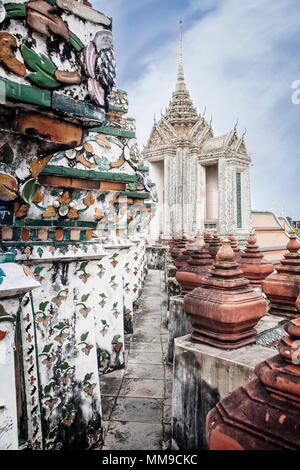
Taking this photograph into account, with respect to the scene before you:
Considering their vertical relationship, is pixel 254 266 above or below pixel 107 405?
above

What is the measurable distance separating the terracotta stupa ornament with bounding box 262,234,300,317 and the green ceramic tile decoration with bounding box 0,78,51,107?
258cm

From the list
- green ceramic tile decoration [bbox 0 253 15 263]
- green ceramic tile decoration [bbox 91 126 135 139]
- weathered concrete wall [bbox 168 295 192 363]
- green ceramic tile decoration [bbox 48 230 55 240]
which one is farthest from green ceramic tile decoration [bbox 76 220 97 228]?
weathered concrete wall [bbox 168 295 192 363]

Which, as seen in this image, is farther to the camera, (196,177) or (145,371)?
(196,177)

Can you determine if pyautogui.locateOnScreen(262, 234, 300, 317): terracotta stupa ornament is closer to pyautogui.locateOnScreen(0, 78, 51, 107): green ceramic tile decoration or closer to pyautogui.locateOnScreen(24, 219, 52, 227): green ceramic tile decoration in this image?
pyautogui.locateOnScreen(24, 219, 52, 227): green ceramic tile decoration

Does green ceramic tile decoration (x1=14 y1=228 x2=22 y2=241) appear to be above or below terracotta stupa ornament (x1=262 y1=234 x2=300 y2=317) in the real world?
above

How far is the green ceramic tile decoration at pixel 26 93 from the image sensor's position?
4.71ft

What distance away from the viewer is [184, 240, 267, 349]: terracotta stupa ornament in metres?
2.18

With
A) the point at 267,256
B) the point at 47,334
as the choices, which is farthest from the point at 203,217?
the point at 47,334

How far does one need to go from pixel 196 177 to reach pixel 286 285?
13.3m

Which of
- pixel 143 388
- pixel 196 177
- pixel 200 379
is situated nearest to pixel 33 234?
pixel 200 379

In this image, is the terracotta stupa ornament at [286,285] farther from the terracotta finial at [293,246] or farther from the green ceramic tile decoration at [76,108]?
the green ceramic tile decoration at [76,108]

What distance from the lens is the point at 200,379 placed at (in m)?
2.23

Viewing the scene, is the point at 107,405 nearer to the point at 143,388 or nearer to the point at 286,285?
the point at 143,388

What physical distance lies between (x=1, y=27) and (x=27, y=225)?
1.32m
